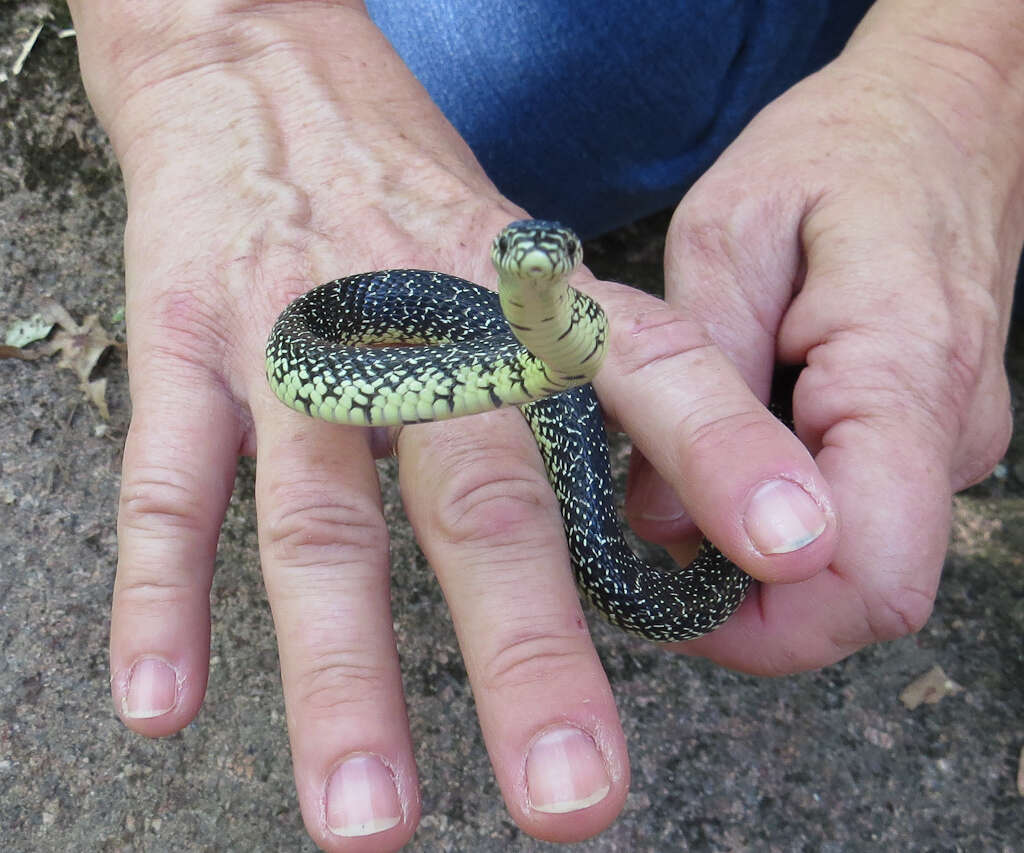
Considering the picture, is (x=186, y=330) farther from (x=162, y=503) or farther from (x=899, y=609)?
(x=899, y=609)

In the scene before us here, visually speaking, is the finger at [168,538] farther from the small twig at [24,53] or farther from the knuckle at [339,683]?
the small twig at [24,53]

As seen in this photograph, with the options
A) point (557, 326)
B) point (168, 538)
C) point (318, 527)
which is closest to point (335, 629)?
point (318, 527)

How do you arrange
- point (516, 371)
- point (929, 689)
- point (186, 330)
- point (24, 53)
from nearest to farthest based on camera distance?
point (516, 371) → point (186, 330) → point (929, 689) → point (24, 53)

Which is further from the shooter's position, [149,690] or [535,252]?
[149,690]

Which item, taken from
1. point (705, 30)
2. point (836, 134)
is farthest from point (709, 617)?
point (705, 30)

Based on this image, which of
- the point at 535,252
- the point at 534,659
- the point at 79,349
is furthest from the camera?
the point at 79,349

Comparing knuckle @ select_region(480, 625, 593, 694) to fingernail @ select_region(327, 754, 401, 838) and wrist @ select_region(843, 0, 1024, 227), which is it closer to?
fingernail @ select_region(327, 754, 401, 838)
